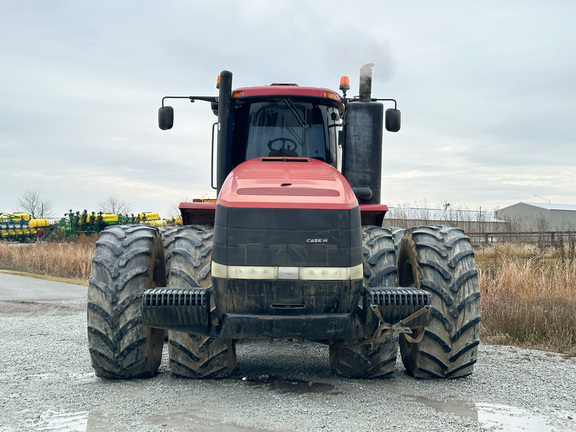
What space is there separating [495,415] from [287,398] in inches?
66.5

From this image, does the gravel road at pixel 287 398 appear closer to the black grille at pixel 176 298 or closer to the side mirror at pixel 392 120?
the black grille at pixel 176 298

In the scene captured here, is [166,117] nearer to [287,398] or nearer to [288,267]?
[288,267]

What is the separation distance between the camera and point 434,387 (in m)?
5.86

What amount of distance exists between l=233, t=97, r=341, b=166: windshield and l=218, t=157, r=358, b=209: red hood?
22.7 inches

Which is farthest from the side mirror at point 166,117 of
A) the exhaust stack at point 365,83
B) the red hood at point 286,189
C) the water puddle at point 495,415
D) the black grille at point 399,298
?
the water puddle at point 495,415

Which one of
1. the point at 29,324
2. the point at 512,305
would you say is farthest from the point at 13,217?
the point at 512,305

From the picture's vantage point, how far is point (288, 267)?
505 centimetres

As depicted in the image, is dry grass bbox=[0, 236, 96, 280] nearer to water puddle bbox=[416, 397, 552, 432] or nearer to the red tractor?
the red tractor

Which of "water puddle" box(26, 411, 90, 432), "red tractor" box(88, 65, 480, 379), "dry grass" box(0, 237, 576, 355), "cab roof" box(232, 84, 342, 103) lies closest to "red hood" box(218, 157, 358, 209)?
"red tractor" box(88, 65, 480, 379)

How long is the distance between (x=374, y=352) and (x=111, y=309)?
2.47 m

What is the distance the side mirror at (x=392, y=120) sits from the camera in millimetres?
7840

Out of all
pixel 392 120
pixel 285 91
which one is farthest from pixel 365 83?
pixel 285 91

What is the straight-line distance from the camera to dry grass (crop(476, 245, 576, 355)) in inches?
340

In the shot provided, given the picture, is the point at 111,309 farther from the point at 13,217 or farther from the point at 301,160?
→ the point at 13,217
